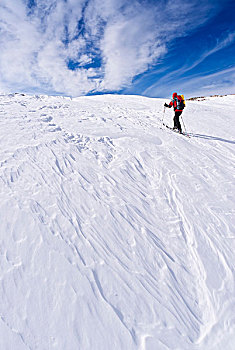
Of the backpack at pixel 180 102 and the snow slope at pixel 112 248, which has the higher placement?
the backpack at pixel 180 102

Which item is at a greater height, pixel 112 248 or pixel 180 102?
pixel 180 102

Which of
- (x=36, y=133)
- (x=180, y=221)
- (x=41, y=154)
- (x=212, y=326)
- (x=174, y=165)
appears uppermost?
(x=36, y=133)

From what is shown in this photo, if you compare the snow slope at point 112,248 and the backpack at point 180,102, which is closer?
the snow slope at point 112,248

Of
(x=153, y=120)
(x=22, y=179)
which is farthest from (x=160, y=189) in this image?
(x=153, y=120)

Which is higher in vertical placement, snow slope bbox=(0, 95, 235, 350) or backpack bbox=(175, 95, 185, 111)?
backpack bbox=(175, 95, 185, 111)

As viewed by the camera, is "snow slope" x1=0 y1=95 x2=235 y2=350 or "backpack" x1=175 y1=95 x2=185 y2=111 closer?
"snow slope" x1=0 y1=95 x2=235 y2=350

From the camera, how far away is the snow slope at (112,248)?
7.27 feet

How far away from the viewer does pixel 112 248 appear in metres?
3.05

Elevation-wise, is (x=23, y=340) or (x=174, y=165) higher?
(x=174, y=165)

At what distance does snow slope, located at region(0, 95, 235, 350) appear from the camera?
2215 millimetres

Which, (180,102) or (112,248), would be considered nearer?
(112,248)

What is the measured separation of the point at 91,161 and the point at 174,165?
8.36 feet

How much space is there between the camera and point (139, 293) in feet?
8.41

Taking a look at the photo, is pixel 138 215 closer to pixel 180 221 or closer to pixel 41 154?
pixel 180 221
